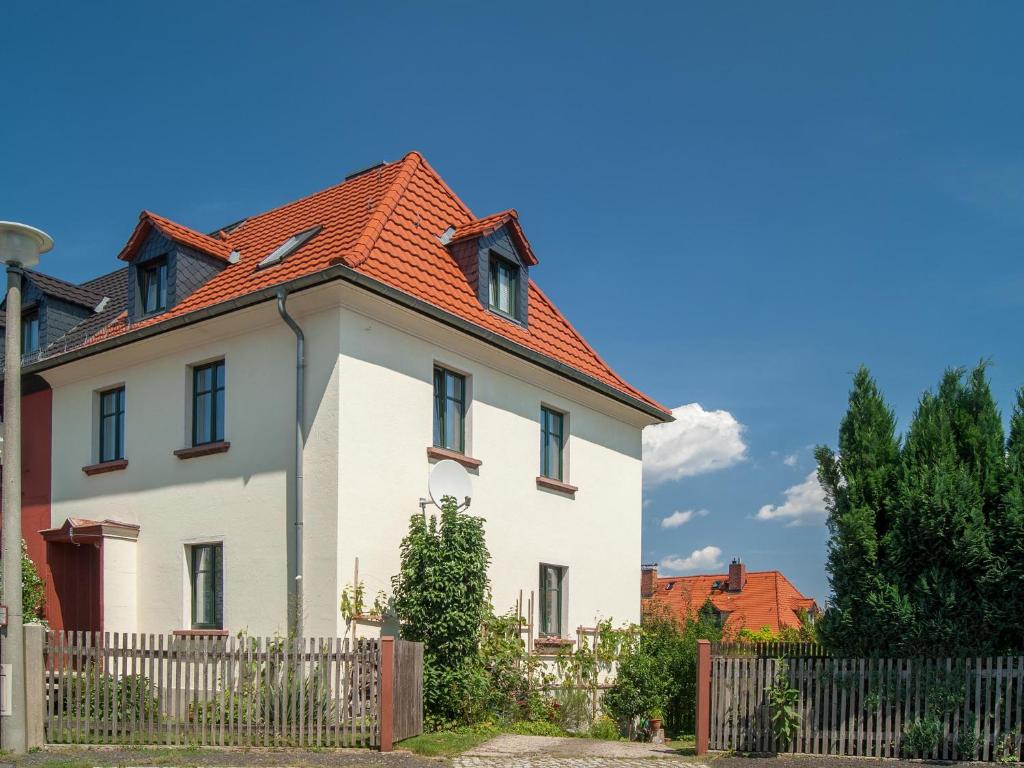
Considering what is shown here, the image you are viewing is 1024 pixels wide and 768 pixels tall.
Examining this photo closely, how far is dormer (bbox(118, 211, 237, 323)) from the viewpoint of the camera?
689 inches

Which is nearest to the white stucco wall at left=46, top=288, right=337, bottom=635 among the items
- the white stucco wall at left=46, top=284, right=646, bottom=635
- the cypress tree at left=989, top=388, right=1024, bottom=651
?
the white stucco wall at left=46, top=284, right=646, bottom=635

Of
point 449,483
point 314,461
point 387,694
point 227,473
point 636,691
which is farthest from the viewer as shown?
point 636,691

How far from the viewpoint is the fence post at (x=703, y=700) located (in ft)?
42.3

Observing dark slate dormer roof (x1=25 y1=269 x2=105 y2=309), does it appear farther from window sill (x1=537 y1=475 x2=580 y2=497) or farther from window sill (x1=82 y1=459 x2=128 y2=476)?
window sill (x1=537 y1=475 x2=580 y2=497)

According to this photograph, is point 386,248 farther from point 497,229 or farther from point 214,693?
point 214,693

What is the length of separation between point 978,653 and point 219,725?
9.44m

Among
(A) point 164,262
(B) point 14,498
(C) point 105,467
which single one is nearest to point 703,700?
(B) point 14,498

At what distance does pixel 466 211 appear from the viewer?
2033 cm

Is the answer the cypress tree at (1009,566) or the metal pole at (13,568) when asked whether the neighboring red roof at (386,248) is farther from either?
the cypress tree at (1009,566)

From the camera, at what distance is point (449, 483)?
1534 centimetres

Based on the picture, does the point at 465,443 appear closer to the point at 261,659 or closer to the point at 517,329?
the point at 517,329

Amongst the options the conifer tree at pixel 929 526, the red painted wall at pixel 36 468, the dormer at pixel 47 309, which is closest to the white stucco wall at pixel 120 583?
the red painted wall at pixel 36 468

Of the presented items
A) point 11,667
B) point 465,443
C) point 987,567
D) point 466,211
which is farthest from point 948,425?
point 11,667

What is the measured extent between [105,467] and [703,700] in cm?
1111
